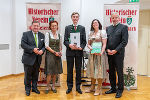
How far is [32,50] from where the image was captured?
3625 millimetres

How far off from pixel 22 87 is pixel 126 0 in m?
4.00

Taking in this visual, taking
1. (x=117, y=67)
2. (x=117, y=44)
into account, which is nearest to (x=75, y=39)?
(x=117, y=44)

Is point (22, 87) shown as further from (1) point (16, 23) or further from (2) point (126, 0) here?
(2) point (126, 0)

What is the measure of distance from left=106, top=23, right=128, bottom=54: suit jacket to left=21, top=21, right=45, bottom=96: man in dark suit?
Result: 1.49 m

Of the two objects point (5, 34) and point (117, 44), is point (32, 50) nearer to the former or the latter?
point (117, 44)

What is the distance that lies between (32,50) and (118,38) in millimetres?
1846

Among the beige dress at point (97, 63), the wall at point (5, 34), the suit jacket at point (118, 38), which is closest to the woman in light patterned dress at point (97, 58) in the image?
the beige dress at point (97, 63)

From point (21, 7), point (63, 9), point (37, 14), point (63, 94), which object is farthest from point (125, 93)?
point (21, 7)

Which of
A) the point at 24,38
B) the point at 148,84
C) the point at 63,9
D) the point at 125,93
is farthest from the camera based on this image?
the point at 63,9

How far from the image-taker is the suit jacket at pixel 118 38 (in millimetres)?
3564

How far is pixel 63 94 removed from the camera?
12.6ft

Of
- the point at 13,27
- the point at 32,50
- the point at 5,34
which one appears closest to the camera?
the point at 32,50

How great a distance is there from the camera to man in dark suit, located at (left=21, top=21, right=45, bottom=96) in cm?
365

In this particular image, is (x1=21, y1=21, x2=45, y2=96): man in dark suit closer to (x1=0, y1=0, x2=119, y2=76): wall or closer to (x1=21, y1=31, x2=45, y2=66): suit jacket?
(x1=21, y1=31, x2=45, y2=66): suit jacket
